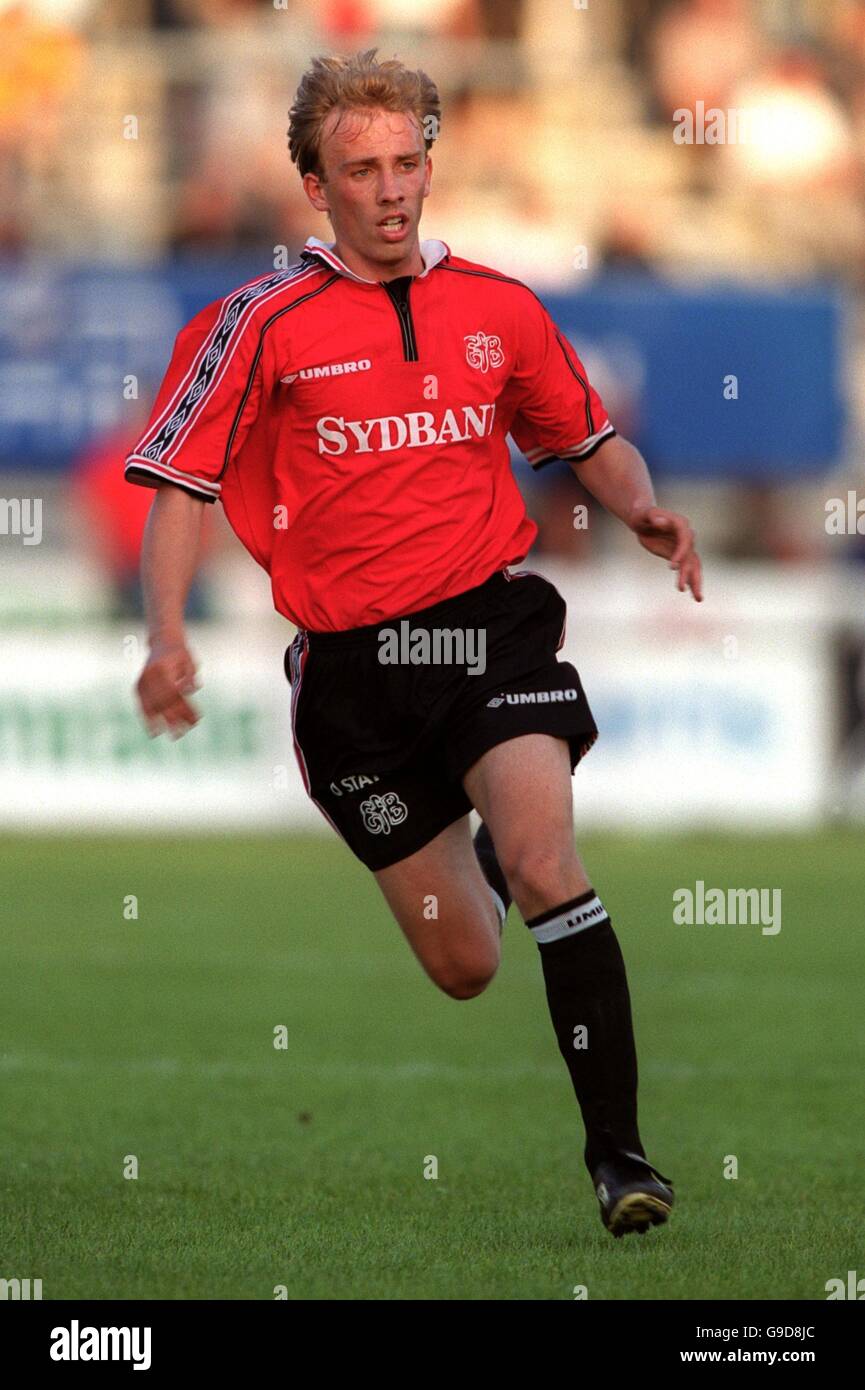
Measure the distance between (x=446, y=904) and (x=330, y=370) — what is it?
4.31 ft

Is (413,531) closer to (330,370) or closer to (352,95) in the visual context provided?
(330,370)

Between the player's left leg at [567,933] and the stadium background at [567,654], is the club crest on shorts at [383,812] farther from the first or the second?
the stadium background at [567,654]

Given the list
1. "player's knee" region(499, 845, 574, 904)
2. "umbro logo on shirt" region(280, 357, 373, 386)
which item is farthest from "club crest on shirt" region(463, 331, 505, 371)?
"player's knee" region(499, 845, 574, 904)

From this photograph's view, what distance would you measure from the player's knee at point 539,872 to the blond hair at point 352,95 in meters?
1.62

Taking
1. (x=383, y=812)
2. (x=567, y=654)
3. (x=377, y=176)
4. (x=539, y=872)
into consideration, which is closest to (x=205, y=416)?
(x=377, y=176)

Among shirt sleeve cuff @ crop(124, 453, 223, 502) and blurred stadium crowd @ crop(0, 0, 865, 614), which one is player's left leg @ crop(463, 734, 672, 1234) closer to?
shirt sleeve cuff @ crop(124, 453, 223, 502)

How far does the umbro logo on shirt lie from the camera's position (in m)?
5.36

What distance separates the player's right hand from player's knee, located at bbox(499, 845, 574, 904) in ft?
2.71

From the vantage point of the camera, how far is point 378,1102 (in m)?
7.30

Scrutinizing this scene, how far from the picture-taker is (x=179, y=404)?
5.29 meters

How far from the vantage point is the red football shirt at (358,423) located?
5.30m

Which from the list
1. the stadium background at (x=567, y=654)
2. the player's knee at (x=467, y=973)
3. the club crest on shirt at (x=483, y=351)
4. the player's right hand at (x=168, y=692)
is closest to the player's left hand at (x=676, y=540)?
the club crest on shirt at (x=483, y=351)

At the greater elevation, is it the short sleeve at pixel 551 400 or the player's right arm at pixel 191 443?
the short sleeve at pixel 551 400
